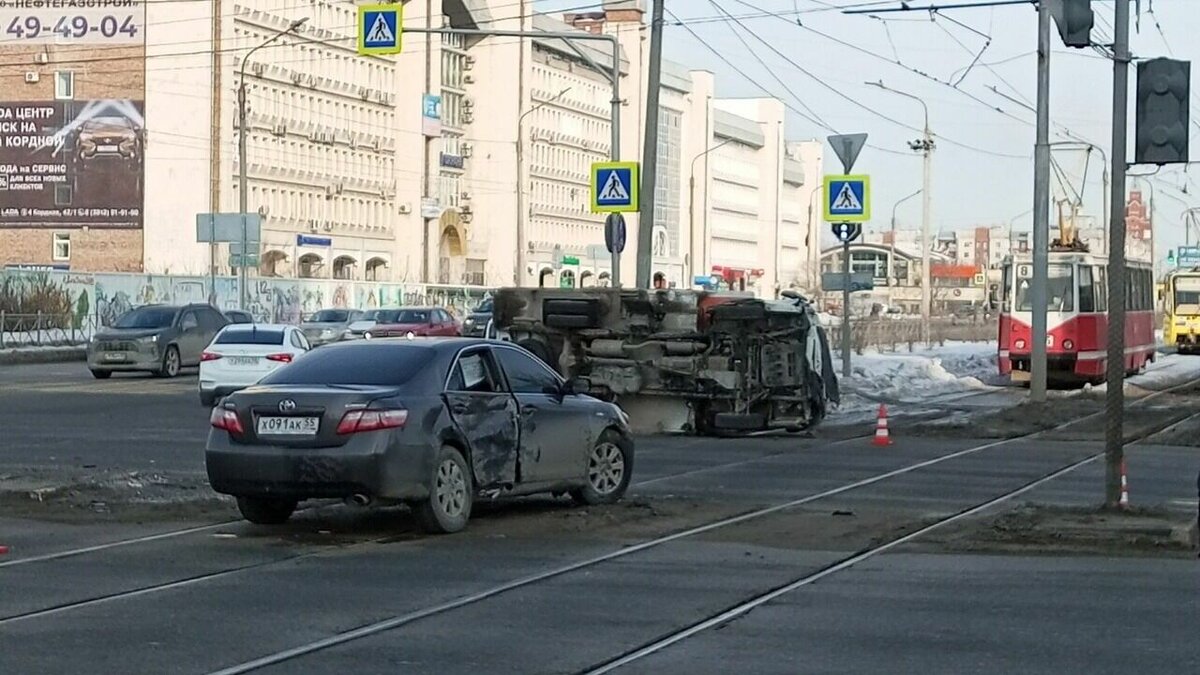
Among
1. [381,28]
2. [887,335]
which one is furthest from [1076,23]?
[887,335]

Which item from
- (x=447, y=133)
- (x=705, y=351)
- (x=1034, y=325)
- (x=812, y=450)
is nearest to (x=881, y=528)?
(x=812, y=450)

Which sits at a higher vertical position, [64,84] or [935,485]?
[64,84]

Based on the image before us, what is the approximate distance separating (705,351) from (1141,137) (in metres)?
11.7

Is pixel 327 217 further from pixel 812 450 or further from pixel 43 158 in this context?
pixel 812 450

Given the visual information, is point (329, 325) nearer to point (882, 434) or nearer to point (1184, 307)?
point (882, 434)

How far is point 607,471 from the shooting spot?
16.8 meters

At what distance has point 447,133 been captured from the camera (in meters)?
107

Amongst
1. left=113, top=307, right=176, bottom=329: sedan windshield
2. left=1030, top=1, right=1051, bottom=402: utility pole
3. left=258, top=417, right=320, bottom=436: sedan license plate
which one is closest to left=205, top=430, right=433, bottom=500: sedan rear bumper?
left=258, top=417, right=320, bottom=436: sedan license plate

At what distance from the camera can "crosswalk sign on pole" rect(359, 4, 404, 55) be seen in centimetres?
2994

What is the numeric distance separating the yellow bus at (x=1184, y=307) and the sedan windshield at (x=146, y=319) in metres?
42.2

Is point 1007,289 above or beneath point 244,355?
above

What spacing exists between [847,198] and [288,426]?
23.0 m

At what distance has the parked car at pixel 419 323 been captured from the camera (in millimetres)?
50250

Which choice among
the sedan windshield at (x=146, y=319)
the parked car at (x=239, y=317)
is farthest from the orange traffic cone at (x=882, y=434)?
the parked car at (x=239, y=317)
